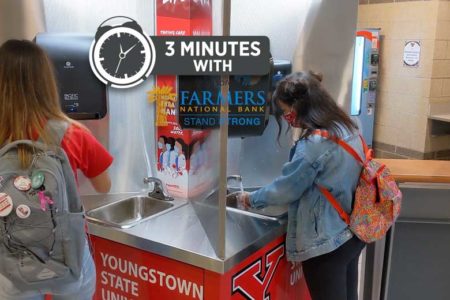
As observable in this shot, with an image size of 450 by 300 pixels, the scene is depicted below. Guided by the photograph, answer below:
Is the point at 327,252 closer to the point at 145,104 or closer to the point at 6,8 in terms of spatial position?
A: the point at 145,104

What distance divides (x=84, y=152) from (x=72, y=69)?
0.52m

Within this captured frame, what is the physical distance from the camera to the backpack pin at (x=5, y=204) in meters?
1.22

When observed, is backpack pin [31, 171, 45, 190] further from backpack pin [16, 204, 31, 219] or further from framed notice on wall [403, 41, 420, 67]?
framed notice on wall [403, 41, 420, 67]

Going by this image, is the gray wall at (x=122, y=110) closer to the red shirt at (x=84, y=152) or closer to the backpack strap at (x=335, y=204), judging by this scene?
the red shirt at (x=84, y=152)

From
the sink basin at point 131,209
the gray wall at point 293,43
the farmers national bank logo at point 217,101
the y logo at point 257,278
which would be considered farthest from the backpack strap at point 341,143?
the sink basin at point 131,209

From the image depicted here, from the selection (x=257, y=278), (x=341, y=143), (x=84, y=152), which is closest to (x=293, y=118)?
(x=341, y=143)

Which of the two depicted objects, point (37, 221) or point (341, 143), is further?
point (341, 143)

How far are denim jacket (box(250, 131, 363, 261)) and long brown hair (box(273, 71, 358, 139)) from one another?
0.04 meters

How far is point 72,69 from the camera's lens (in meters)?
1.83

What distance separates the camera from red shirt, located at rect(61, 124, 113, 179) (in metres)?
1.38

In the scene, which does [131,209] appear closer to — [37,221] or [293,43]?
[37,221]

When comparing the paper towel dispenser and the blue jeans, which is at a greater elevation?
the paper towel dispenser

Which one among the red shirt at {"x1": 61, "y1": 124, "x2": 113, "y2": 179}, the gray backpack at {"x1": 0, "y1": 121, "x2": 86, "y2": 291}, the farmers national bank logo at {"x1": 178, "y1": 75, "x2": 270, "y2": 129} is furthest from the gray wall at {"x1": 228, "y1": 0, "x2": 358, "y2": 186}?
the gray backpack at {"x1": 0, "y1": 121, "x2": 86, "y2": 291}

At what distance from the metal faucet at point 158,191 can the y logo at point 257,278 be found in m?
0.54
